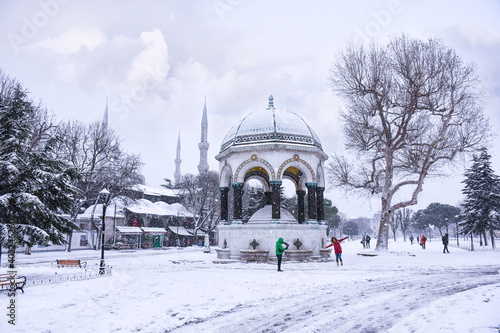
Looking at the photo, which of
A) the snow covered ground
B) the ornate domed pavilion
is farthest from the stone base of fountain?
Answer: the snow covered ground

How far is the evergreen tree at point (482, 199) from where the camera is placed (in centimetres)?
2759

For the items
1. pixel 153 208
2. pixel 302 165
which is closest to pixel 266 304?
pixel 302 165

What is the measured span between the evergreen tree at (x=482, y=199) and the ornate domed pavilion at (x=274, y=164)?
1695 cm

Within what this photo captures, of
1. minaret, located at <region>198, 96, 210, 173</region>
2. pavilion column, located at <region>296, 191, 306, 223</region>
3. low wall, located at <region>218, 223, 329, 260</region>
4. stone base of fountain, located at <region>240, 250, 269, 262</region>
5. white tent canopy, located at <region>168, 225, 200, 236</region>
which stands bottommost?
white tent canopy, located at <region>168, 225, 200, 236</region>

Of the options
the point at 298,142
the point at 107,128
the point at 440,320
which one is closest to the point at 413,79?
the point at 298,142

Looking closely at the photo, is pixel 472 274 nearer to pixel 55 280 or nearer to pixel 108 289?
pixel 108 289

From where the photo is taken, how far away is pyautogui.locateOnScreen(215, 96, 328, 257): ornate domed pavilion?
1756cm

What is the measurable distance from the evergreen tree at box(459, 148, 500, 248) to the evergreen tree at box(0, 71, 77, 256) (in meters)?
29.2

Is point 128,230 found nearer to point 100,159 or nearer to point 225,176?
point 100,159

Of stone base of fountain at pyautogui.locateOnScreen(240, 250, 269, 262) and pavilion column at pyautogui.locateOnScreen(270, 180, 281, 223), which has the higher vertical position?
pavilion column at pyautogui.locateOnScreen(270, 180, 281, 223)

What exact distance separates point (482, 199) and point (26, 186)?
31243 mm

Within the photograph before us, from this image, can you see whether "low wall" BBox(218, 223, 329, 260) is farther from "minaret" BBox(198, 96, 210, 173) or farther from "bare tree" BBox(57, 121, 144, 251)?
"minaret" BBox(198, 96, 210, 173)

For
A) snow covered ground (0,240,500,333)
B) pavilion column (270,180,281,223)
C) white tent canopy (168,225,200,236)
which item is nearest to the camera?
snow covered ground (0,240,500,333)

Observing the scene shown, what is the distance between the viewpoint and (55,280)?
425 inches
